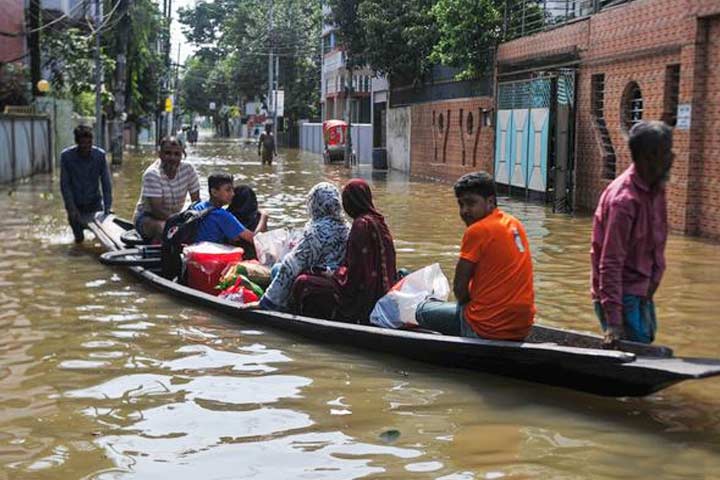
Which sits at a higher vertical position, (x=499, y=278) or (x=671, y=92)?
(x=671, y=92)

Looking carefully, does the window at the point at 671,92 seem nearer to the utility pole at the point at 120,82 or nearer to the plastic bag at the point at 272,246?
the plastic bag at the point at 272,246

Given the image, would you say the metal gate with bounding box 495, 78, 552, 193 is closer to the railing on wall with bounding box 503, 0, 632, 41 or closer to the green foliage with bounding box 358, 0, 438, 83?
the railing on wall with bounding box 503, 0, 632, 41

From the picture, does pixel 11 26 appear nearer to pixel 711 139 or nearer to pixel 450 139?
pixel 450 139

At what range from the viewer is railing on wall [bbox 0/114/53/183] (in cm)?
2497

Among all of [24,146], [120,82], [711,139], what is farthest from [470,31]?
[120,82]

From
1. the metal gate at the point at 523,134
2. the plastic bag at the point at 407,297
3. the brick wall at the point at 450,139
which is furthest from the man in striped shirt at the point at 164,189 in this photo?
the brick wall at the point at 450,139

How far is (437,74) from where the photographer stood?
3419 cm

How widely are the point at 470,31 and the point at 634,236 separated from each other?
22.9 metres

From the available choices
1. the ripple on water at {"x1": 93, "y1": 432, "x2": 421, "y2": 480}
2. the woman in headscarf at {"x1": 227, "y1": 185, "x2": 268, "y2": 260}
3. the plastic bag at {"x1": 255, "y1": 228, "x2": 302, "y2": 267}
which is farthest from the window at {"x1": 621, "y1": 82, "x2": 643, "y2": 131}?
the ripple on water at {"x1": 93, "y1": 432, "x2": 421, "y2": 480}

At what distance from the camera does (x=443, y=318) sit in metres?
7.06

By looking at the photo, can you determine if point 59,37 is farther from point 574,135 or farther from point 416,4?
point 574,135

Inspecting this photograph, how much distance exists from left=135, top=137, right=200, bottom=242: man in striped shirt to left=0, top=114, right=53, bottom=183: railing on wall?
1407 cm

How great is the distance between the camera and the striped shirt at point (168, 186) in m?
11.8

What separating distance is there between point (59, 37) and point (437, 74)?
521 inches
